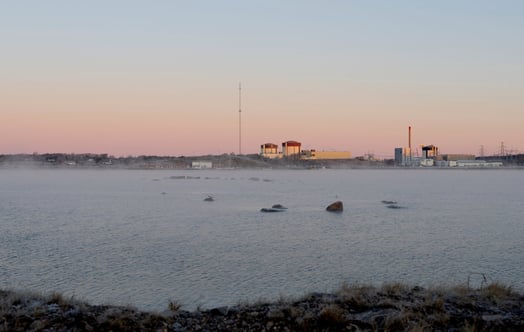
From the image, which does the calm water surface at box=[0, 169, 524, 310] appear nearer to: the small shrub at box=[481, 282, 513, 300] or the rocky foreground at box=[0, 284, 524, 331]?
the rocky foreground at box=[0, 284, 524, 331]

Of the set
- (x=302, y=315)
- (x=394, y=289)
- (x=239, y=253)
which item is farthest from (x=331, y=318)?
(x=239, y=253)

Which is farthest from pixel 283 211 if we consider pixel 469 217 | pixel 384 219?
pixel 469 217

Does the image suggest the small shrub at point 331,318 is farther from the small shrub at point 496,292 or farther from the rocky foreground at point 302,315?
the small shrub at point 496,292

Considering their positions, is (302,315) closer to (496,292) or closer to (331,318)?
(331,318)

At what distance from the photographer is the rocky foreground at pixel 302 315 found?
9172 mm

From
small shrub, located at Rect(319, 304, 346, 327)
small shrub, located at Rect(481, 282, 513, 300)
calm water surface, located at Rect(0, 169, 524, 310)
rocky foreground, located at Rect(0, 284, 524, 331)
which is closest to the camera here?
rocky foreground, located at Rect(0, 284, 524, 331)

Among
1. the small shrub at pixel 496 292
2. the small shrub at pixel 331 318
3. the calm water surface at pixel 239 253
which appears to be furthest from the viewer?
the calm water surface at pixel 239 253

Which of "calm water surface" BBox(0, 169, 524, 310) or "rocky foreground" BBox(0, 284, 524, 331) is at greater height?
"rocky foreground" BBox(0, 284, 524, 331)

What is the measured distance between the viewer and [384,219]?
1355 inches

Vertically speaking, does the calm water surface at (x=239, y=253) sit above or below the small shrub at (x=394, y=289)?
below

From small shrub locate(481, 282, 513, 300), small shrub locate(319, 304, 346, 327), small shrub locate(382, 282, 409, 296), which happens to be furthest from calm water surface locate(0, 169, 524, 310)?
small shrub locate(319, 304, 346, 327)

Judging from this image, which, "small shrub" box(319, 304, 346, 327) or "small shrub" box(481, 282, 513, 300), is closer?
"small shrub" box(319, 304, 346, 327)

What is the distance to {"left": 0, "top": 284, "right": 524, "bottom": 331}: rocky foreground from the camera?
917 centimetres

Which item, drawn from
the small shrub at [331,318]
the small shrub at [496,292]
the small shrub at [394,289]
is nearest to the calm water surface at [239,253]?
the small shrub at [394,289]
